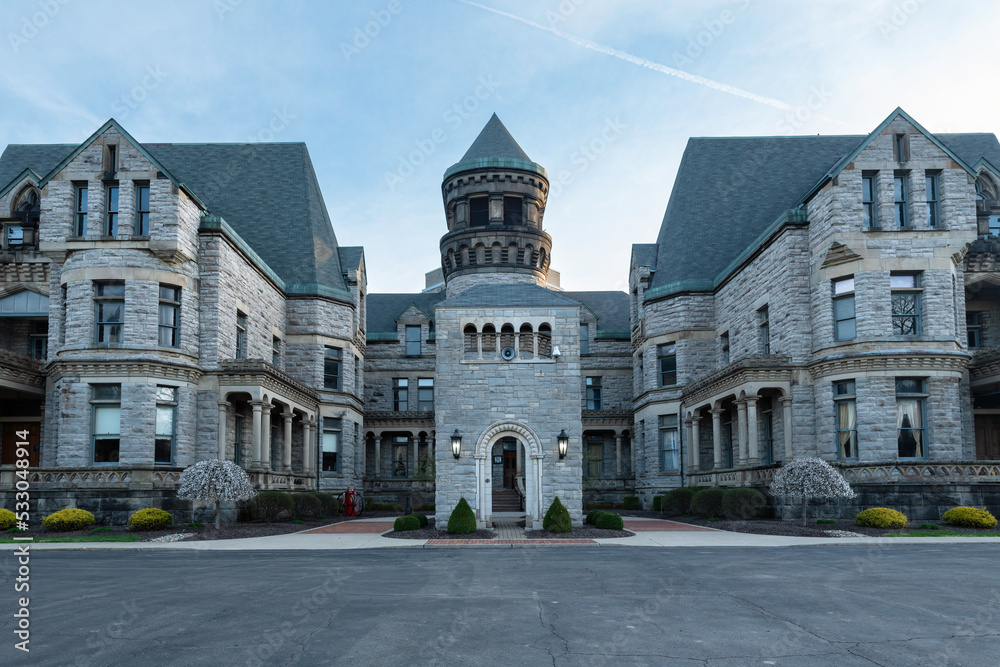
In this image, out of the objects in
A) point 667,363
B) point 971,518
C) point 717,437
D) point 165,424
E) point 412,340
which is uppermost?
point 412,340

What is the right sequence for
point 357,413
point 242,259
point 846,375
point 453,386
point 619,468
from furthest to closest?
point 619,468 → point 357,413 → point 242,259 → point 846,375 → point 453,386

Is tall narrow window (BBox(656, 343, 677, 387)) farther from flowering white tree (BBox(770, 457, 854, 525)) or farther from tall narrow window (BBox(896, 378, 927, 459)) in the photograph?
flowering white tree (BBox(770, 457, 854, 525))

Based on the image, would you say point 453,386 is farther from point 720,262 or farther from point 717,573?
point 720,262

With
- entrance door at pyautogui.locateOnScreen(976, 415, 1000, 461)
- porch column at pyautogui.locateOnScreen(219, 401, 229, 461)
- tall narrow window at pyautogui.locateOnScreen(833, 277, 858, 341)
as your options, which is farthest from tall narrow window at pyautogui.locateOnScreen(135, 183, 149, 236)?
entrance door at pyautogui.locateOnScreen(976, 415, 1000, 461)

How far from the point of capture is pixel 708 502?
105 feet

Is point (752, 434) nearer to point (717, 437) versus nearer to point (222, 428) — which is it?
point (717, 437)

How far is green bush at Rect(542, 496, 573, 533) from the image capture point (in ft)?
78.7

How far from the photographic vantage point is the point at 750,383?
31562mm

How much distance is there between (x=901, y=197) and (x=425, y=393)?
1261 inches

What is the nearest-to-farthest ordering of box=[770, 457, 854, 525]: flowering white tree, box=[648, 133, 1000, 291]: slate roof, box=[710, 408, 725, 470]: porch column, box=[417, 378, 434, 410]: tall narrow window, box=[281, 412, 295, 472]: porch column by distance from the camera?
box=[770, 457, 854, 525]: flowering white tree < box=[710, 408, 725, 470]: porch column < box=[281, 412, 295, 472]: porch column < box=[648, 133, 1000, 291]: slate roof < box=[417, 378, 434, 410]: tall narrow window

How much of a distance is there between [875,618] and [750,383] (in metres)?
22.1

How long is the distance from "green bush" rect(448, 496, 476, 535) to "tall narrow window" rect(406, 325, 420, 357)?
30.2 m

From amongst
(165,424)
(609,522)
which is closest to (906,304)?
(609,522)

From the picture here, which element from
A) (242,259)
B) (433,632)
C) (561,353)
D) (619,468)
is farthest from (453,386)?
(619,468)
